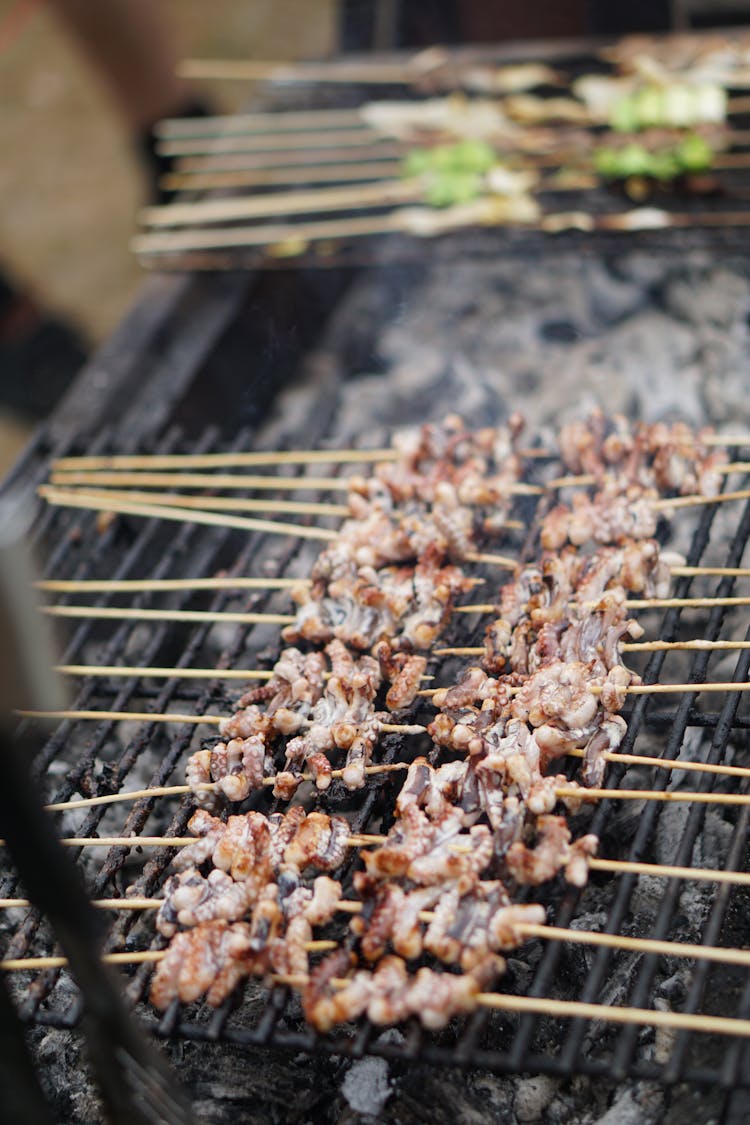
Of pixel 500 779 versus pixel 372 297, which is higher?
pixel 372 297

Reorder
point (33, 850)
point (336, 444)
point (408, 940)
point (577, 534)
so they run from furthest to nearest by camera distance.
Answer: point (336, 444)
point (577, 534)
point (408, 940)
point (33, 850)

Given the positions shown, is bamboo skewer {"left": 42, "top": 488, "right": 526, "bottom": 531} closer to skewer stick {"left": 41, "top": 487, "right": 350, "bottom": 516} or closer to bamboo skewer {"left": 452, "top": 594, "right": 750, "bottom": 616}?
skewer stick {"left": 41, "top": 487, "right": 350, "bottom": 516}

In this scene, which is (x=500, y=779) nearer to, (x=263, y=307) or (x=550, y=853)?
(x=550, y=853)

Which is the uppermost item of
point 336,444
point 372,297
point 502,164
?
point 502,164

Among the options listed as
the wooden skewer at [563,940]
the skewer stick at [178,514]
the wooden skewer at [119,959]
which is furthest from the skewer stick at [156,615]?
the wooden skewer at [119,959]

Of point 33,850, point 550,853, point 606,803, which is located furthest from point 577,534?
point 33,850

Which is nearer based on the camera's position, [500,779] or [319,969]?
[319,969]
